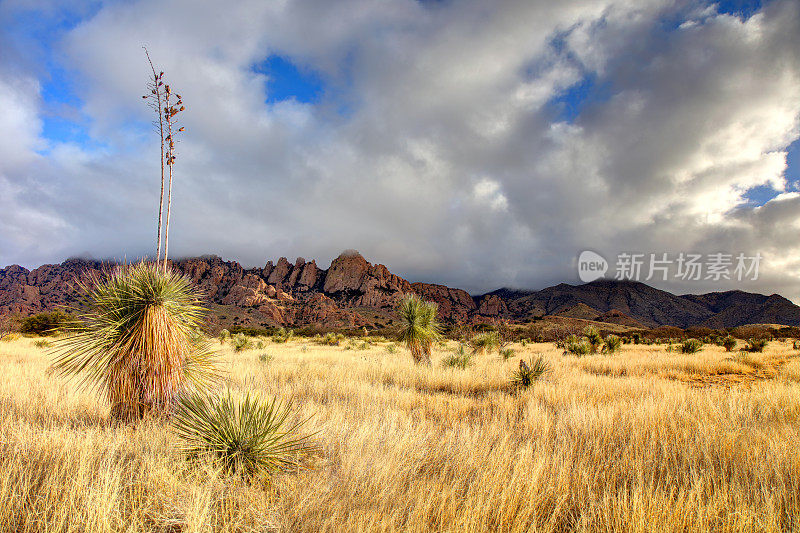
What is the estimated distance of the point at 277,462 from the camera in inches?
140

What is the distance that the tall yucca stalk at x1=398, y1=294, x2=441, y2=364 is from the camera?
14.3m

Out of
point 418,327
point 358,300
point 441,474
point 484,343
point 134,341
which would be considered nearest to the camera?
point 441,474

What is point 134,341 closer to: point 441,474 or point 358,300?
point 441,474

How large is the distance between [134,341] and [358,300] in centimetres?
10860

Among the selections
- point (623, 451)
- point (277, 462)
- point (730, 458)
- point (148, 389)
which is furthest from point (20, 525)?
point (730, 458)

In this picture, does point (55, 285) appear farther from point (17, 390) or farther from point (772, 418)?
point (772, 418)

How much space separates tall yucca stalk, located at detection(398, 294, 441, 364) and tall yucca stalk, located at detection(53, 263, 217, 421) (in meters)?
9.68

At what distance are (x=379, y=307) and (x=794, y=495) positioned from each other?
10523 cm

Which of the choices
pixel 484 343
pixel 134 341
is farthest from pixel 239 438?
pixel 484 343

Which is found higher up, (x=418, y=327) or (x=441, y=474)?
(x=418, y=327)

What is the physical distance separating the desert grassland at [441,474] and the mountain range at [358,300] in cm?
6319

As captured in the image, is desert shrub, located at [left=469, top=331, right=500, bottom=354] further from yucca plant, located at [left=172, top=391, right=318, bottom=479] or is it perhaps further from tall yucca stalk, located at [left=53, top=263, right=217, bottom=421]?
yucca plant, located at [left=172, top=391, right=318, bottom=479]

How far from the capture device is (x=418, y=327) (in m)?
14.2

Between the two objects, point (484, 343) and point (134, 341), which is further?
point (484, 343)
